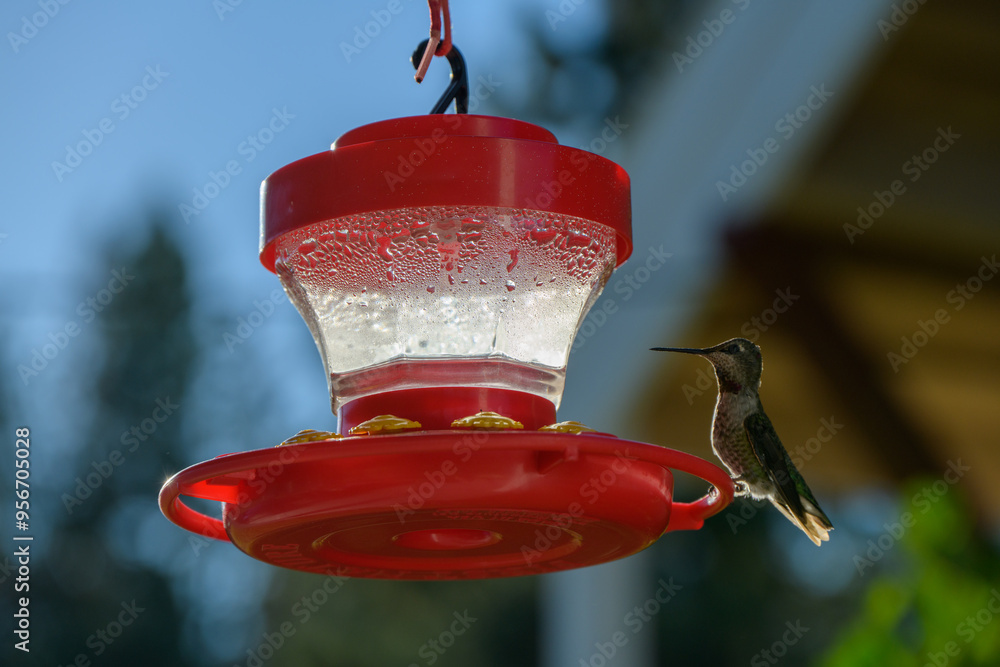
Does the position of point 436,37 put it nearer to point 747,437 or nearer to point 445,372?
point 445,372

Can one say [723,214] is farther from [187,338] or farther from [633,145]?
[187,338]

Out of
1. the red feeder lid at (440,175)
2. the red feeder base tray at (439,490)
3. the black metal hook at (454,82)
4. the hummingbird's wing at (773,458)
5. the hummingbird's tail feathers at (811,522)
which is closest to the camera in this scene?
the red feeder base tray at (439,490)

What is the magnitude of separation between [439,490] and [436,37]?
807mm

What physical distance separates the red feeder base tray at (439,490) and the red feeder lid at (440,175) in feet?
1.42

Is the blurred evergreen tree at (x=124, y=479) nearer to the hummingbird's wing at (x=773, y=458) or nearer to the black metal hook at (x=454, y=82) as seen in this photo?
the hummingbird's wing at (x=773, y=458)

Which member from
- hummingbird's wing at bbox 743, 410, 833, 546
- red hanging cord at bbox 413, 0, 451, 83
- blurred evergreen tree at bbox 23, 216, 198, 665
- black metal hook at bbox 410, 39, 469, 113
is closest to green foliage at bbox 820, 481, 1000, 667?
hummingbird's wing at bbox 743, 410, 833, 546

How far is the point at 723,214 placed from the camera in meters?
3.71

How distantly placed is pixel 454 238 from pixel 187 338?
23.2 meters

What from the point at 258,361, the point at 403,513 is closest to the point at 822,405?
the point at 403,513

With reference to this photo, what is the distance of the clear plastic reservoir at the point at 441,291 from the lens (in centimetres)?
207

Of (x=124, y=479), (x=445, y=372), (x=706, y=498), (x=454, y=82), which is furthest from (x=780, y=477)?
(x=124, y=479)

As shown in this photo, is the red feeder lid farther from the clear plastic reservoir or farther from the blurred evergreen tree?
the blurred evergreen tree

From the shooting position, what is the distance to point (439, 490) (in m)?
1.71

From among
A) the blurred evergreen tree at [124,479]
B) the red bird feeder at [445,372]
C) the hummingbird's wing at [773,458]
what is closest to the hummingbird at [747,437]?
the hummingbird's wing at [773,458]
